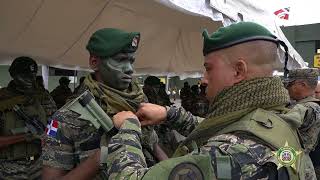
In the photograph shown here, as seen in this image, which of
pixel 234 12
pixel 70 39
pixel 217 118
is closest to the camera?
Result: pixel 217 118

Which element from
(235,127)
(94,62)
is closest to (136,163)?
(235,127)

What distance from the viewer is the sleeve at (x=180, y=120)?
6.74 feet

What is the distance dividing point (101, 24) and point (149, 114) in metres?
2.54

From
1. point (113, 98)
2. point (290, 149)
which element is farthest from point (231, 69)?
point (113, 98)

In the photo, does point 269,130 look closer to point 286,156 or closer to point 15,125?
point 286,156

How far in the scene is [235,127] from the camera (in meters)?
1.32

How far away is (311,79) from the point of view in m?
4.10

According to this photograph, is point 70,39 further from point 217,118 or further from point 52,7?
point 217,118

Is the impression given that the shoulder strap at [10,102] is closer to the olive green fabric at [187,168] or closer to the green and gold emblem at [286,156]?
the olive green fabric at [187,168]

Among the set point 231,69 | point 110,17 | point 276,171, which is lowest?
point 276,171

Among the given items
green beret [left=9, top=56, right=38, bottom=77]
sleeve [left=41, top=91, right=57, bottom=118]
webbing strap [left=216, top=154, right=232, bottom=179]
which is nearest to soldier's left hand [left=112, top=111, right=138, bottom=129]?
webbing strap [left=216, top=154, right=232, bottom=179]

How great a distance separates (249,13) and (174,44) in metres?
1.93

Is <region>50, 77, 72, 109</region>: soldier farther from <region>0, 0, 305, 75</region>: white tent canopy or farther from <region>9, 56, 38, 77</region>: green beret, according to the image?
<region>9, 56, 38, 77</region>: green beret

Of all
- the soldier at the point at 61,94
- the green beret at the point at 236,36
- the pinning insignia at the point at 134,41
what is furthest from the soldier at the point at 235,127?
the soldier at the point at 61,94
